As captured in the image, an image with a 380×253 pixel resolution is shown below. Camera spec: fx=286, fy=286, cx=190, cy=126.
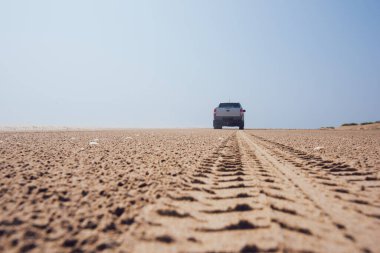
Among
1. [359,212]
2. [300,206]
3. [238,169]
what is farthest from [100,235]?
[238,169]

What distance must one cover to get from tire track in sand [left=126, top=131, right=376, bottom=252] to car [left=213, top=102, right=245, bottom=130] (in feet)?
55.3

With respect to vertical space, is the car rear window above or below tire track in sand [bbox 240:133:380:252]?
above

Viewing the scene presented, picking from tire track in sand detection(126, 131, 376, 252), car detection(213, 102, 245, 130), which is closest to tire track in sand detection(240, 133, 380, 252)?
tire track in sand detection(126, 131, 376, 252)

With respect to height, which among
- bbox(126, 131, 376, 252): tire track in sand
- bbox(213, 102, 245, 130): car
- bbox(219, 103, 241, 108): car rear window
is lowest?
bbox(126, 131, 376, 252): tire track in sand

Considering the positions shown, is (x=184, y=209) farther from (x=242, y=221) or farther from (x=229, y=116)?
(x=229, y=116)

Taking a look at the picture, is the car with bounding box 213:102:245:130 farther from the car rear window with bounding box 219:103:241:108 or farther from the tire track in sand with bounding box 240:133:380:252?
the tire track in sand with bounding box 240:133:380:252

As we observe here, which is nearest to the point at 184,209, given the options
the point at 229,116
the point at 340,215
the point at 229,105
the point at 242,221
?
the point at 242,221

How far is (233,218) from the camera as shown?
187 centimetres

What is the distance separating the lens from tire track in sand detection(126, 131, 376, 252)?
1.49 meters

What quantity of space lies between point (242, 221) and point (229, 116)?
713 inches

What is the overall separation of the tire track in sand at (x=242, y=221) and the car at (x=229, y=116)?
16.9m

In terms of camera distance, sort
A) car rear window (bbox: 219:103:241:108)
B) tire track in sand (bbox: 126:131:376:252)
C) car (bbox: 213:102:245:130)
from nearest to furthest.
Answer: tire track in sand (bbox: 126:131:376:252), car (bbox: 213:102:245:130), car rear window (bbox: 219:103:241:108)

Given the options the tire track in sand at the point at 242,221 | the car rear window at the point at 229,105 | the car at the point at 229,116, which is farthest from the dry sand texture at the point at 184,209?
the car rear window at the point at 229,105

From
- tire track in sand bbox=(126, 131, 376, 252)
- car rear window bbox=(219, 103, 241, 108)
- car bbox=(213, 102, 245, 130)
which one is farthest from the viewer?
car rear window bbox=(219, 103, 241, 108)
